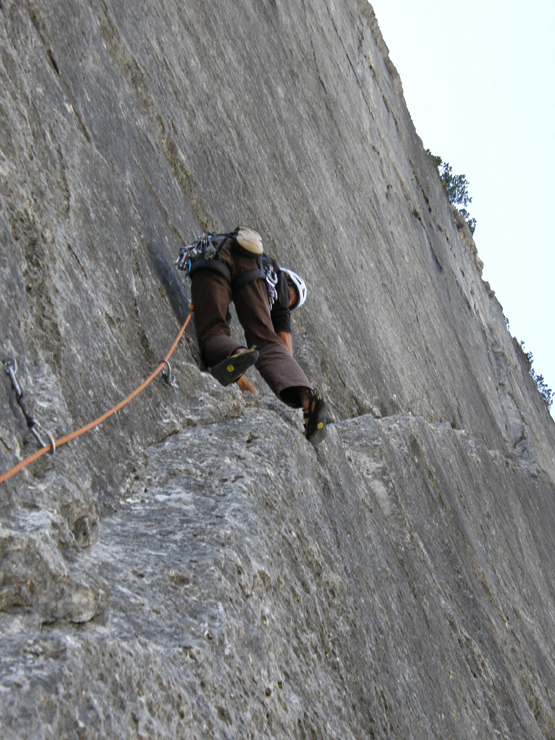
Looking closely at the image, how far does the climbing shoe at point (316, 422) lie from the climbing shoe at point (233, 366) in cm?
39

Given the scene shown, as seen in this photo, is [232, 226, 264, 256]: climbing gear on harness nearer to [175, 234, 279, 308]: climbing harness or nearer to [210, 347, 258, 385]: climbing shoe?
[175, 234, 279, 308]: climbing harness

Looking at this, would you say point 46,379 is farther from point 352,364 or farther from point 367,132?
point 367,132

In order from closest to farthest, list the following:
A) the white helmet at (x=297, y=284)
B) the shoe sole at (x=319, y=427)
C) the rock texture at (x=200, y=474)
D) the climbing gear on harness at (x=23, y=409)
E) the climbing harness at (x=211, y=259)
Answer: the rock texture at (x=200, y=474), the climbing gear on harness at (x=23, y=409), the shoe sole at (x=319, y=427), the climbing harness at (x=211, y=259), the white helmet at (x=297, y=284)

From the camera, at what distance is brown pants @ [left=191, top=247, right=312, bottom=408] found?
3.90 metres

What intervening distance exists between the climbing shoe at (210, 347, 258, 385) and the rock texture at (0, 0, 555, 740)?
0.15m

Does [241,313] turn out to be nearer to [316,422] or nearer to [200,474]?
[316,422]

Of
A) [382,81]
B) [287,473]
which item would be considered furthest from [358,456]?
[382,81]

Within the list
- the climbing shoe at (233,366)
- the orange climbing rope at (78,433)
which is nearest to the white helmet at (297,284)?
the climbing shoe at (233,366)

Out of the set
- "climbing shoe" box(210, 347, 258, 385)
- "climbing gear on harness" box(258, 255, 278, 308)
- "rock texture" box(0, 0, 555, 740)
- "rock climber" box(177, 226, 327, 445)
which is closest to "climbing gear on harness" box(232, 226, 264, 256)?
"rock climber" box(177, 226, 327, 445)

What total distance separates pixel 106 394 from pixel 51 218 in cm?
82

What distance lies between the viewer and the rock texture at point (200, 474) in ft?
6.48

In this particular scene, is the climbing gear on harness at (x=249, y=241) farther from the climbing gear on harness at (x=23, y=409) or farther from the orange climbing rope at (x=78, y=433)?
the climbing gear on harness at (x=23, y=409)

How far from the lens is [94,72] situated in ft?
14.1

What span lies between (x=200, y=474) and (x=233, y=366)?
0.93 metres
